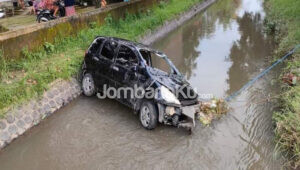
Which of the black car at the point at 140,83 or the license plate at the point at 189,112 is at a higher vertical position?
the black car at the point at 140,83

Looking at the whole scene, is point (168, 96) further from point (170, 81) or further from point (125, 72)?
point (125, 72)

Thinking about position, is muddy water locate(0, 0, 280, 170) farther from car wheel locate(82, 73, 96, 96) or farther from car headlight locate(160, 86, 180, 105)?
car headlight locate(160, 86, 180, 105)

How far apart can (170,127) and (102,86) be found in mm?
2398

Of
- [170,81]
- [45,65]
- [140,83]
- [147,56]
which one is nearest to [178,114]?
[170,81]

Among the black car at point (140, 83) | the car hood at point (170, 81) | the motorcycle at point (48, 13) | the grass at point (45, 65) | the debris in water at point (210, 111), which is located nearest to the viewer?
the black car at point (140, 83)

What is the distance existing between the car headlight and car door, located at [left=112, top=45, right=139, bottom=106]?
884 mm

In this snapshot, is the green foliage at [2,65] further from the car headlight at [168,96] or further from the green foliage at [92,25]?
the green foliage at [92,25]

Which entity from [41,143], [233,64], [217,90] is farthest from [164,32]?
[41,143]

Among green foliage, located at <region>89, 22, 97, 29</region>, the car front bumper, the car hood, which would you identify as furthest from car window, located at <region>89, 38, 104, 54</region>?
green foliage, located at <region>89, 22, 97, 29</region>

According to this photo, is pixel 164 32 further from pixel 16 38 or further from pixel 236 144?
pixel 236 144

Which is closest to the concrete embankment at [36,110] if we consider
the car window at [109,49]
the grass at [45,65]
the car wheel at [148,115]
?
the grass at [45,65]

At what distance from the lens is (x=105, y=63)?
852 cm

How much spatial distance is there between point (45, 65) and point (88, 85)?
1503 mm

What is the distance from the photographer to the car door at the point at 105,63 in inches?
332
